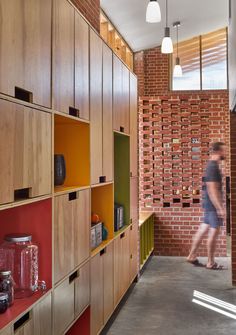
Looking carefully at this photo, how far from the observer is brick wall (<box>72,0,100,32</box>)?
13.9 feet

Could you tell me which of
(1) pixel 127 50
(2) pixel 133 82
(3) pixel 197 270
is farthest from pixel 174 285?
(1) pixel 127 50

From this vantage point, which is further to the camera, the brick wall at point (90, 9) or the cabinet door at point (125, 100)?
the cabinet door at point (125, 100)

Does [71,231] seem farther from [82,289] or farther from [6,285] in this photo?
[6,285]

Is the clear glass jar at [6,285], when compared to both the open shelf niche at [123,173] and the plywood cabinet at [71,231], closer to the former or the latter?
the plywood cabinet at [71,231]

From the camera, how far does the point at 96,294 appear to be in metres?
3.78

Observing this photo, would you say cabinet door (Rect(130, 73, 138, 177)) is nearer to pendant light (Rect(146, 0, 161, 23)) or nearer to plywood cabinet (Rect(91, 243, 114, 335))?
pendant light (Rect(146, 0, 161, 23))

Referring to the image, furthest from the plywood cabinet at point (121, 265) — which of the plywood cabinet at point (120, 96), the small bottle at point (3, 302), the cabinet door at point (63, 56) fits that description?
the small bottle at point (3, 302)

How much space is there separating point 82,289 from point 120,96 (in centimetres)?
230

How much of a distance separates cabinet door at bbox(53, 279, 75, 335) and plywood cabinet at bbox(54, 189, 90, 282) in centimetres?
9

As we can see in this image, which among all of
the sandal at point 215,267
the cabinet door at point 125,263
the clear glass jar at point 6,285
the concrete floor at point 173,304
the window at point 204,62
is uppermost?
the window at point 204,62

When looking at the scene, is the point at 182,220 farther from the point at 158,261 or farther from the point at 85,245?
Answer: the point at 85,245

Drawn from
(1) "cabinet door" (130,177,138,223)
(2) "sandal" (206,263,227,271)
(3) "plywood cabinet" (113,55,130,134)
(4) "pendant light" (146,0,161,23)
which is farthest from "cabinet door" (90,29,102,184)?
(2) "sandal" (206,263,227,271)

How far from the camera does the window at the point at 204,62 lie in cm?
839

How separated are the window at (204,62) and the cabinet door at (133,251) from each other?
3588 millimetres
